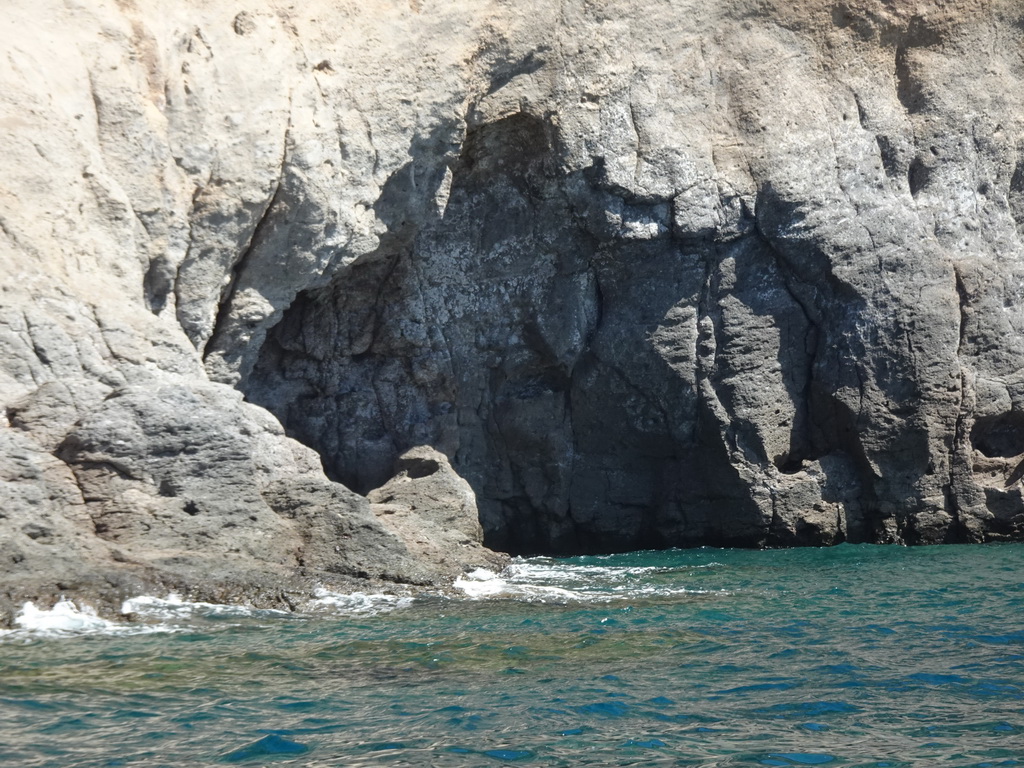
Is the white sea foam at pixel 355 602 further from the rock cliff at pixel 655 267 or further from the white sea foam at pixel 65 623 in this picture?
the rock cliff at pixel 655 267

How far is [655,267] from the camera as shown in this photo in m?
16.8

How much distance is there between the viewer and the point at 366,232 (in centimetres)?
1498

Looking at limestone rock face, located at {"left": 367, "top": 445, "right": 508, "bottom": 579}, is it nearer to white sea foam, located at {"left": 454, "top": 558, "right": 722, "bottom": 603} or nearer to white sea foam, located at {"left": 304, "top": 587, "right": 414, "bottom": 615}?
white sea foam, located at {"left": 454, "top": 558, "right": 722, "bottom": 603}

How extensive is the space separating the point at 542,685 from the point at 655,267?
31.8 feet

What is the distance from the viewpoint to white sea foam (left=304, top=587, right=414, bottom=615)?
33.2 feet

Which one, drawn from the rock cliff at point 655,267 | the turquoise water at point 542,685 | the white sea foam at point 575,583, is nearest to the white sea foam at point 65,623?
the turquoise water at point 542,685

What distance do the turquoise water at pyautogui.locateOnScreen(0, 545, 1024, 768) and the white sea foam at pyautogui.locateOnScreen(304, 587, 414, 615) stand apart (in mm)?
66

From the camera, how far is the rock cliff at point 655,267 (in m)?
15.1

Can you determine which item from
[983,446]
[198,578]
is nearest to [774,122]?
[983,446]

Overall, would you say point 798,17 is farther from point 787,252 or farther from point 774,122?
point 787,252

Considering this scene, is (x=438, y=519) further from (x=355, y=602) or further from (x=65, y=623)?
(x=65, y=623)

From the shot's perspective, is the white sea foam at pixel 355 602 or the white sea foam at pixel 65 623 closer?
the white sea foam at pixel 65 623

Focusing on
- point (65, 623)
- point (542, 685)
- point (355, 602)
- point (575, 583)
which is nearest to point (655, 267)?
point (575, 583)

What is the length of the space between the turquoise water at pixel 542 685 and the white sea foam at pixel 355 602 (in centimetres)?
7
